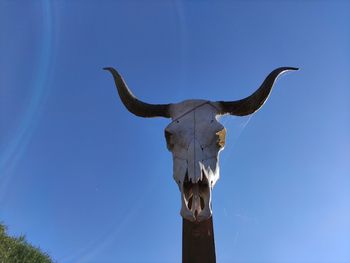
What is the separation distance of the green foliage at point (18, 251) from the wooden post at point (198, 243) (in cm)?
1167

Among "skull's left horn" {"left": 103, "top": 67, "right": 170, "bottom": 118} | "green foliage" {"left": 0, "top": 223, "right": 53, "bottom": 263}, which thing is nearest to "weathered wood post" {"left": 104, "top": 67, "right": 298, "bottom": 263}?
"skull's left horn" {"left": 103, "top": 67, "right": 170, "bottom": 118}

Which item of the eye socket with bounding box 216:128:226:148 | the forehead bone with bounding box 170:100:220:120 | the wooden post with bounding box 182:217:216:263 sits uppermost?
the forehead bone with bounding box 170:100:220:120

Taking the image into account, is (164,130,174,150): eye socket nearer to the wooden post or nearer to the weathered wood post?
the weathered wood post

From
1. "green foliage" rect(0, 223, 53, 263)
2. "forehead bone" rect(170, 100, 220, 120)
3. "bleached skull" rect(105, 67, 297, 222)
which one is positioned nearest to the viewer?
"bleached skull" rect(105, 67, 297, 222)

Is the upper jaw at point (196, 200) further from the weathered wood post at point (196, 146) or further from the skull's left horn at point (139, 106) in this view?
the skull's left horn at point (139, 106)

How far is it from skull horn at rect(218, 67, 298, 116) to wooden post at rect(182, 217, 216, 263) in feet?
5.39

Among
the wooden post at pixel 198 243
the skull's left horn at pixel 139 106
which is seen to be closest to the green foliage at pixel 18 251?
the skull's left horn at pixel 139 106

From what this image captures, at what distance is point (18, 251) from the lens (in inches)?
618

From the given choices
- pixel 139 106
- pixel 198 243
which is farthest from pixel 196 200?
pixel 139 106

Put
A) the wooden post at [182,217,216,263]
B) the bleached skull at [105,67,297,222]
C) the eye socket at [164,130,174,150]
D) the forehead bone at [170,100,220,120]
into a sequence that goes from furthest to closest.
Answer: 1. the forehead bone at [170,100,220,120]
2. the eye socket at [164,130,174,150]
3. the wooden post at [182,217,216,263]
4. the bleached skull at [105,67,297,222]

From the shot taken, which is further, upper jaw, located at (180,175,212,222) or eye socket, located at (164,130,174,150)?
eye socket, located at (164,130,174,150)

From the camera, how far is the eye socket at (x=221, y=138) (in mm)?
5068

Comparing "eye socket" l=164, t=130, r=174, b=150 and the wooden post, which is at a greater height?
"eye socket" l=164, t=130, r=174, b=150

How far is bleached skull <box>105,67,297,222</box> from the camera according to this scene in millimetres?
4445
